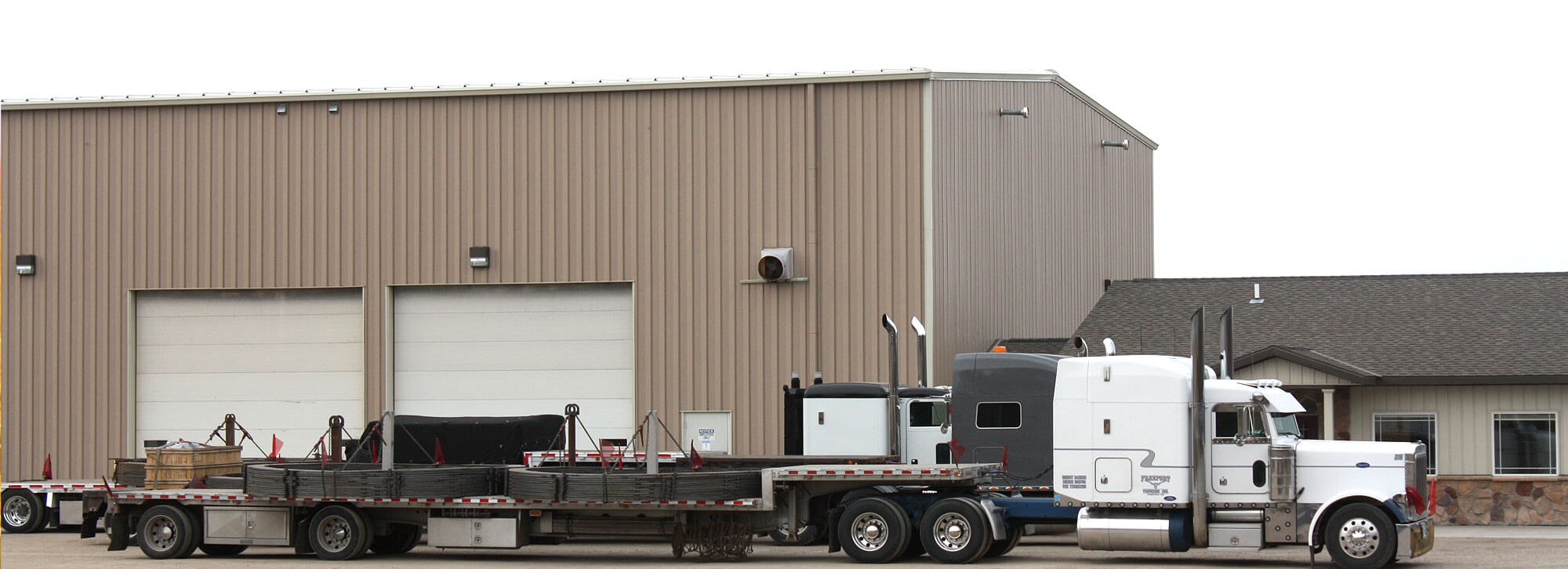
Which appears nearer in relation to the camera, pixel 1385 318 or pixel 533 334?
pixel 1385 318

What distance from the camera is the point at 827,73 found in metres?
32.6

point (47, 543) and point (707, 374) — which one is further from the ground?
point (707, 374)

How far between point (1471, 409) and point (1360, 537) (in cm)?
1010

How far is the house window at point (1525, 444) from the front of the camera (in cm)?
2780

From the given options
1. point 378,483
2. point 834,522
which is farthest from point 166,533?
point 834,522

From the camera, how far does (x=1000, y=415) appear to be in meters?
24.2

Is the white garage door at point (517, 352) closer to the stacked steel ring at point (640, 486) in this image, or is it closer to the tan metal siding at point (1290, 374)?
the stacked steel ring at point (640, 486)

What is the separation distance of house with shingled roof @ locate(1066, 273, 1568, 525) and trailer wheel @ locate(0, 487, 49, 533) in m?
18.6

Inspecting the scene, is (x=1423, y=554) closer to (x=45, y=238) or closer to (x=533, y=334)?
(x=533, y=334)

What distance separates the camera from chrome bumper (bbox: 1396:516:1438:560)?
19.3m

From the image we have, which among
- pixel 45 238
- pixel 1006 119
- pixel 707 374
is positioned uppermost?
pixel 1006 119

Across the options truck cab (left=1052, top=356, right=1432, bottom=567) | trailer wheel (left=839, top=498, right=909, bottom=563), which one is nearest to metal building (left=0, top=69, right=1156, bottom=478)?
trailer wheel (left=839, top=498, right=909, bottom=563)

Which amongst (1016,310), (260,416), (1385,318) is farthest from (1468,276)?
(260,416)

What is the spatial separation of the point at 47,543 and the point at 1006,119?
2024 centimetres
